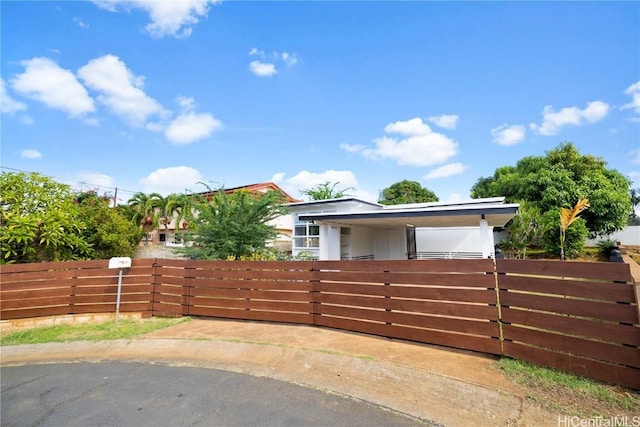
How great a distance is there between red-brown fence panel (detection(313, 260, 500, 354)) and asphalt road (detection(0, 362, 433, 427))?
169cm

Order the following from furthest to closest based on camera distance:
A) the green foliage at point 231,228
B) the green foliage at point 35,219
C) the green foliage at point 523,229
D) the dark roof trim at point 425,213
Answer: the green foliage at point 523,229, the dark roof trim at point 425,213, the green foliage at point 231,228, the green foliage at point 35,219

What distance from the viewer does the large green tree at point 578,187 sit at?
1669cm

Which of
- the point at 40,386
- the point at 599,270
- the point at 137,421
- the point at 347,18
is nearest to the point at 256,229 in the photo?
the point at 40,386

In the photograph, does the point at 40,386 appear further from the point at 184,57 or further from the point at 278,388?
the point at 184,57

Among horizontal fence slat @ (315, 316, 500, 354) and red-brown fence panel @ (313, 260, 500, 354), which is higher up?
red-brown fence panel @ (313, 260, 500, 354)

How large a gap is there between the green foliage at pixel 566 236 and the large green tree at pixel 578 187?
80.8 inches

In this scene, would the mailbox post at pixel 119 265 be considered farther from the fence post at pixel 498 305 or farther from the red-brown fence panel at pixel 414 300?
the fence post at pixel 498 305

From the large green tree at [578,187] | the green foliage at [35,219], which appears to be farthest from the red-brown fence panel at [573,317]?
the large green tree at [578,187]

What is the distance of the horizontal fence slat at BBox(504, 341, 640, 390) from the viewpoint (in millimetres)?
2615

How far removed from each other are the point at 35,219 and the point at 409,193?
1434 inches

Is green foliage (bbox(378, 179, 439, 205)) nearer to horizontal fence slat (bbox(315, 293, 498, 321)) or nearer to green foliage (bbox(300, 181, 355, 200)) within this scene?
green foliage (bbox(300, 181, 355, 200))

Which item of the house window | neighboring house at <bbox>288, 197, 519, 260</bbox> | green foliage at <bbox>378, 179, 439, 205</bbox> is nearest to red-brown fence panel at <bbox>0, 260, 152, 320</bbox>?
neighboring house at <bbox>288, 197, 519, 260</bbox>

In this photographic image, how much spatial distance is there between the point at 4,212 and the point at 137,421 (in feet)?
24.5

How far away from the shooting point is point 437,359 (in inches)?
139
